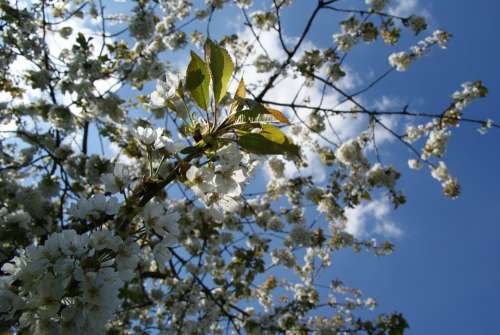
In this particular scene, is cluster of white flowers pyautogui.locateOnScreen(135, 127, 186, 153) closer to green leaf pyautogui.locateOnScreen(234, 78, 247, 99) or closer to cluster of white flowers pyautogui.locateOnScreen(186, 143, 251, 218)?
cluster of white flowers pyautogui.locateOnScreen(186, 143, 251, 218)

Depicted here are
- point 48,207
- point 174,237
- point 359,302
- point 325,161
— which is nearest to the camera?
point 174,237

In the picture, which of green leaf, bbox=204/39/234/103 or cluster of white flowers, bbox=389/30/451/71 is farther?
cluster of white flowers, bbox=389/30/451/71

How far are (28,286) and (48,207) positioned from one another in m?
3.69

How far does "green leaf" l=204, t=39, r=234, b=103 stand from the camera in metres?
1.09

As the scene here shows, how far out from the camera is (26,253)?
1.11 m

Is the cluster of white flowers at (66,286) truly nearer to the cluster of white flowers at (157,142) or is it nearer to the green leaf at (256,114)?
the cluster of white flowers at (157,142)

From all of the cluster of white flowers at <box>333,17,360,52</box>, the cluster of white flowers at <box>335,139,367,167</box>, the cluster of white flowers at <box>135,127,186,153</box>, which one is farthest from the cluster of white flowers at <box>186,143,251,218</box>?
the cluster of white flowers at <box>333,17,360,52</box>

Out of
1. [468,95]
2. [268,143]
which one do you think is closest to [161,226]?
[268,143]

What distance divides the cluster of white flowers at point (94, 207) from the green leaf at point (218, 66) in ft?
1.63

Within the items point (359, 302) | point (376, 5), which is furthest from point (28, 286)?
point (359, 302)

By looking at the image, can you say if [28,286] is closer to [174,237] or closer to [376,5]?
[174,237]

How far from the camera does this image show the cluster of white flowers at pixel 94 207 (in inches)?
48.0

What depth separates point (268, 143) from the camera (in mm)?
988

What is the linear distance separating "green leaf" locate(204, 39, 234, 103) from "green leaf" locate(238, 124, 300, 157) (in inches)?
6.8
